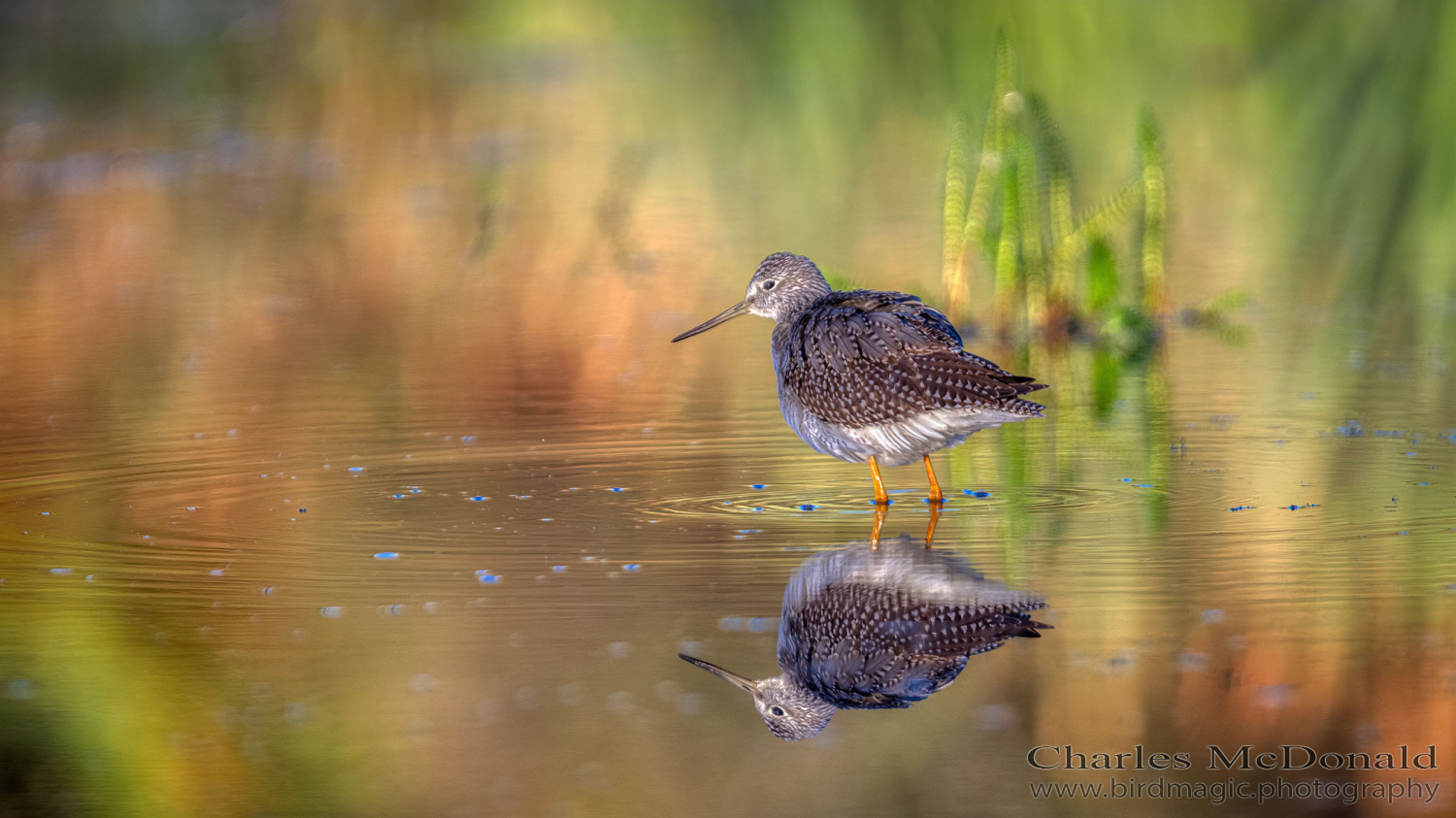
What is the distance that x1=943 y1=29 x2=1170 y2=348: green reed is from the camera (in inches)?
419

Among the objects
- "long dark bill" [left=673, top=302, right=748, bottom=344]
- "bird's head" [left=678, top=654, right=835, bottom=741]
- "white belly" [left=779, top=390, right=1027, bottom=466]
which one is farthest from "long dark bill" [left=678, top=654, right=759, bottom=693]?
"long dark bill" [left=673, top=302, right=748, bottom=344]

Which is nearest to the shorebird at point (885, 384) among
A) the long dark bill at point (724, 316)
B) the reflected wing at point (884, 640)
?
the long dark bill at point (724, 316)

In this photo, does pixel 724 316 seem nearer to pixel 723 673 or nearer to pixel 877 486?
pixel 877 486

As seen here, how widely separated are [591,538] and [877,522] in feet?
3.46

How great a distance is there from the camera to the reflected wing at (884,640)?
17.7 feet

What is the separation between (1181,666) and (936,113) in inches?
648

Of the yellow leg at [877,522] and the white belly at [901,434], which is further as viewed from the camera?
the white belly at [901,434]

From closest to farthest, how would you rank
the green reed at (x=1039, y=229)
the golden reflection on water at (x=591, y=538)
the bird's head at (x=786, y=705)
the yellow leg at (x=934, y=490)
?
the golden reflection on water at (x=591, y=538)
the bird's head at (x=786, y=705)
the yellow leg at (x=934, y=490)
the green reed at (x=1039, y=229)

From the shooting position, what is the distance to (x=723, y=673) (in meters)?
5.52

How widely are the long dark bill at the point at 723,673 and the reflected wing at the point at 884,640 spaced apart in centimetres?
14

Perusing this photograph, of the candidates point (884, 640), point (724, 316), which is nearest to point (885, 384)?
point (724, 316)

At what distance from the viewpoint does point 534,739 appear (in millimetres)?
5121

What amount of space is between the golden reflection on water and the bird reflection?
8 cm

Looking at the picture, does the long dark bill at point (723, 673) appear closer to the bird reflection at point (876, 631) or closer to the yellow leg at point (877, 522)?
the bird reflection at point (876, 631)
